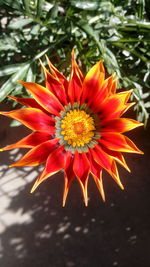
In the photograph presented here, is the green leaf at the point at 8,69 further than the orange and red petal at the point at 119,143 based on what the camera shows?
Yes

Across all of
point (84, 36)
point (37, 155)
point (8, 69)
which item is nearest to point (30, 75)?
point (8, 69)

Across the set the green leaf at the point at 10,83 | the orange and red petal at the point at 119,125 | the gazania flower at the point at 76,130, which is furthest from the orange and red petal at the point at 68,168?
the green leaf at the point at 10,83

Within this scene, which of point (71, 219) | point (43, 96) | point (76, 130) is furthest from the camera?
point (71, 219)

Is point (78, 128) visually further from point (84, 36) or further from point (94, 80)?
point (84, 36)

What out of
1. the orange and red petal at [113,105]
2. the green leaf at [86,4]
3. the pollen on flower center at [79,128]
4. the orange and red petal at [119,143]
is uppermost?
the green leaf at [86,4]

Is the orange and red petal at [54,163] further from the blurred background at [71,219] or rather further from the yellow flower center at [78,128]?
the blurred background at [71,219]

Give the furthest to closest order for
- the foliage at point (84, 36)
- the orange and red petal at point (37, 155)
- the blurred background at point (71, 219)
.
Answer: the blurred background at point (71, 219) < the foliage at point (84, 36) < the orange and red petal at point (37, 155)

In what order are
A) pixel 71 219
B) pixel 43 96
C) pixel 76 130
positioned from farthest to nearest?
1. pixel 71 219
2. pixel 76 130
3. pixel 43 96

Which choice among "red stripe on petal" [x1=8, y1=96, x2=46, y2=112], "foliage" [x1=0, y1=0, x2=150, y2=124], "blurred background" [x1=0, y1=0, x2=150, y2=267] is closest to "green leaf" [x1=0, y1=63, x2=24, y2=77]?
"foliage" [x1=0, y1=0, x2=150, y2=124]
